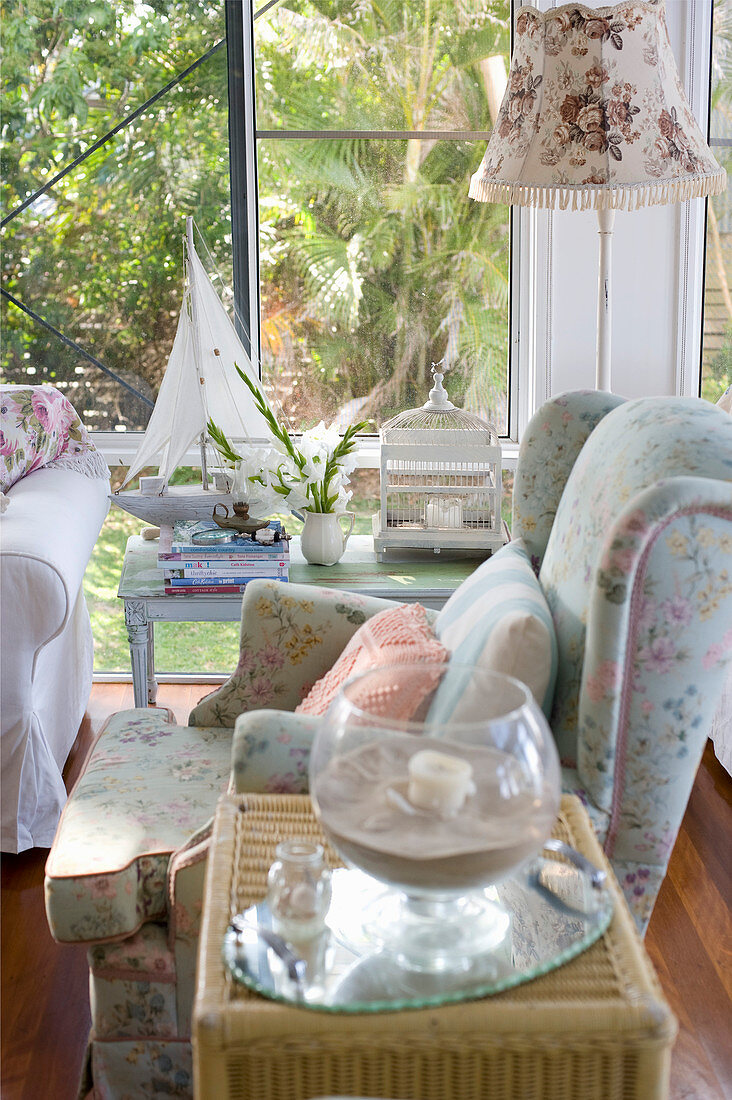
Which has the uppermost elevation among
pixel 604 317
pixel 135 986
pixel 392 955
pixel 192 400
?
pixel 604 317

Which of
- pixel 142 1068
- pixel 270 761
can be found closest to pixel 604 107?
pixel 270 761

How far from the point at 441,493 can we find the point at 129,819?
4.14ft

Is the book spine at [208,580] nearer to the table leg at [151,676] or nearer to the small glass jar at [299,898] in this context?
the table leg at [151,676]

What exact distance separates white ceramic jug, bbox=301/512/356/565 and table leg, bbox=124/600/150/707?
400 millimetres

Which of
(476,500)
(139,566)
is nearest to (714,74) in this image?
(476,500)

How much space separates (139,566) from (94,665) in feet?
2.83

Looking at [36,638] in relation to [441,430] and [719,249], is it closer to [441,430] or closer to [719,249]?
[441,430]

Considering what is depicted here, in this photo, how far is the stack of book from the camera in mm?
2355

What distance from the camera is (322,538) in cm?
252

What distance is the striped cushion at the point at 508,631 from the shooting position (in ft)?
4.33

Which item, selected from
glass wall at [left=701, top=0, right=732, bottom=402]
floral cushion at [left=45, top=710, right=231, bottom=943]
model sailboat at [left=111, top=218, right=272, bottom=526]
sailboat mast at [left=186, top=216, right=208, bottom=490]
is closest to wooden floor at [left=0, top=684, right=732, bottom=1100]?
floral cushion at [left=45, top=710, right=231, bottom=943]

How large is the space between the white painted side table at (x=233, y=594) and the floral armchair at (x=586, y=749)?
0.59m

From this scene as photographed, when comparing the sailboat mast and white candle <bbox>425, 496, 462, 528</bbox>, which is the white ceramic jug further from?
the sailboat mast

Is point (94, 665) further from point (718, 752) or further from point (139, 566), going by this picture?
point (718, 752)
